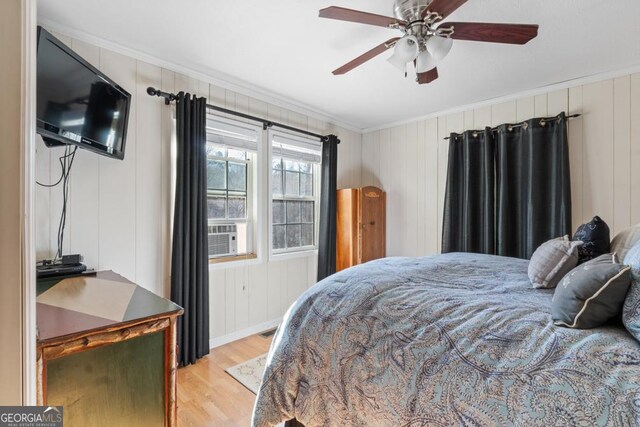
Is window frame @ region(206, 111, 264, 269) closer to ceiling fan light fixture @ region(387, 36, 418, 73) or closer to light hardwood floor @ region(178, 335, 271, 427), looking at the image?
light hardwood floor @ region(178, 335, 271, 427)

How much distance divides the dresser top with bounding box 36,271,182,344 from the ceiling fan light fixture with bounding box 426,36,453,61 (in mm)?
1832

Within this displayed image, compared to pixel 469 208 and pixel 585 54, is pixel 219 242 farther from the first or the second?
pixel 585 54

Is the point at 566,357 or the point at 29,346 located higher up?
the point at 29,346

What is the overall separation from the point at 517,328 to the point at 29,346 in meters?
1.35

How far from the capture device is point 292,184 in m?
3.62

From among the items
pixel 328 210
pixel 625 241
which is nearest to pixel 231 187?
pixel 328 210

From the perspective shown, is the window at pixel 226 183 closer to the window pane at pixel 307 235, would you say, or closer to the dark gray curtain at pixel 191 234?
the dark gray curtain at pixel 191 234

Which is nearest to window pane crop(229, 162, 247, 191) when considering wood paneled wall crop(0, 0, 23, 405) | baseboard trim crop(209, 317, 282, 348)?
baseboard trim crop(209, 317, 282, 348)

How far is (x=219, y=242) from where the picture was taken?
295cm

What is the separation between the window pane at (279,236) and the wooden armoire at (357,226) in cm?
77

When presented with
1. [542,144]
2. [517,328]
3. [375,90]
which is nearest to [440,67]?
[375,90]

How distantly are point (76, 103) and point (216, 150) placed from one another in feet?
4.10

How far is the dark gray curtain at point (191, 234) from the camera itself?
2.40m

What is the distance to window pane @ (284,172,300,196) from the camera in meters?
3.55
